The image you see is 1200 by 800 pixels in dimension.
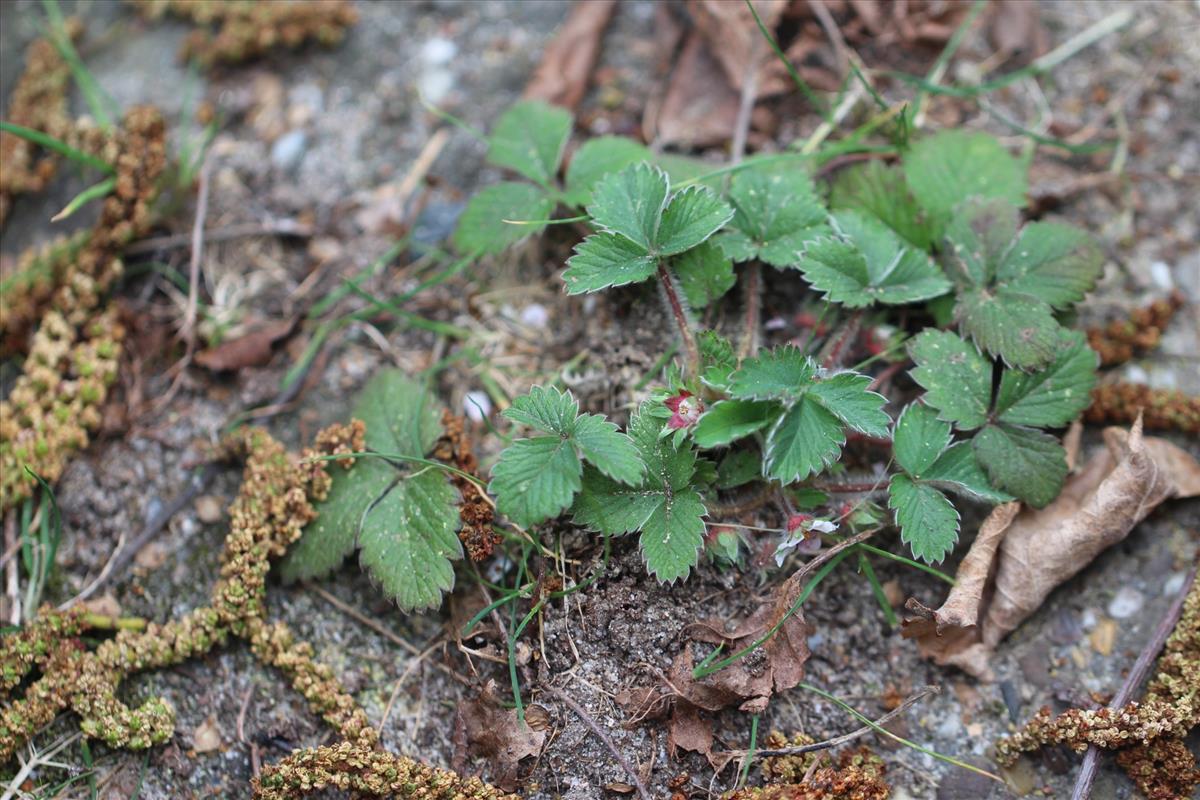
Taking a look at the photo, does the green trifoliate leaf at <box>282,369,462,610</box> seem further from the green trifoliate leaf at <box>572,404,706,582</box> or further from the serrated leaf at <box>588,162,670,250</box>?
the serrated leaf at <box>588,162,670,250</box>

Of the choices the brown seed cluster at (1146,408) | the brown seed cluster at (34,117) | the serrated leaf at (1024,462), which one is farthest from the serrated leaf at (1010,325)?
the brown seed cluster at (34,117)

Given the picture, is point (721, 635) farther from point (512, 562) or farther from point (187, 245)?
point (187, 245)

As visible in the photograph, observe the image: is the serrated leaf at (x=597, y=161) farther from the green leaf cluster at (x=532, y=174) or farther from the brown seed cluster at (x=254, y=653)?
the brown seed cluster at (x=254, y=653)

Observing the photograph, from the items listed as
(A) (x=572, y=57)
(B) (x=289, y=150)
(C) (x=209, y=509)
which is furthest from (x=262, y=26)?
(C) (x=209, y=509)

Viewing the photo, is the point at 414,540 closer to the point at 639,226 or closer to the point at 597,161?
the point at 639,226

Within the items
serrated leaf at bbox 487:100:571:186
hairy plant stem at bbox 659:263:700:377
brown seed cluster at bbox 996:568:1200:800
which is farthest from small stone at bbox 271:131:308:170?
brown seed cluster at bbox 996:568:1200:800

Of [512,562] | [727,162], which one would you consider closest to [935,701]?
[512,562]
